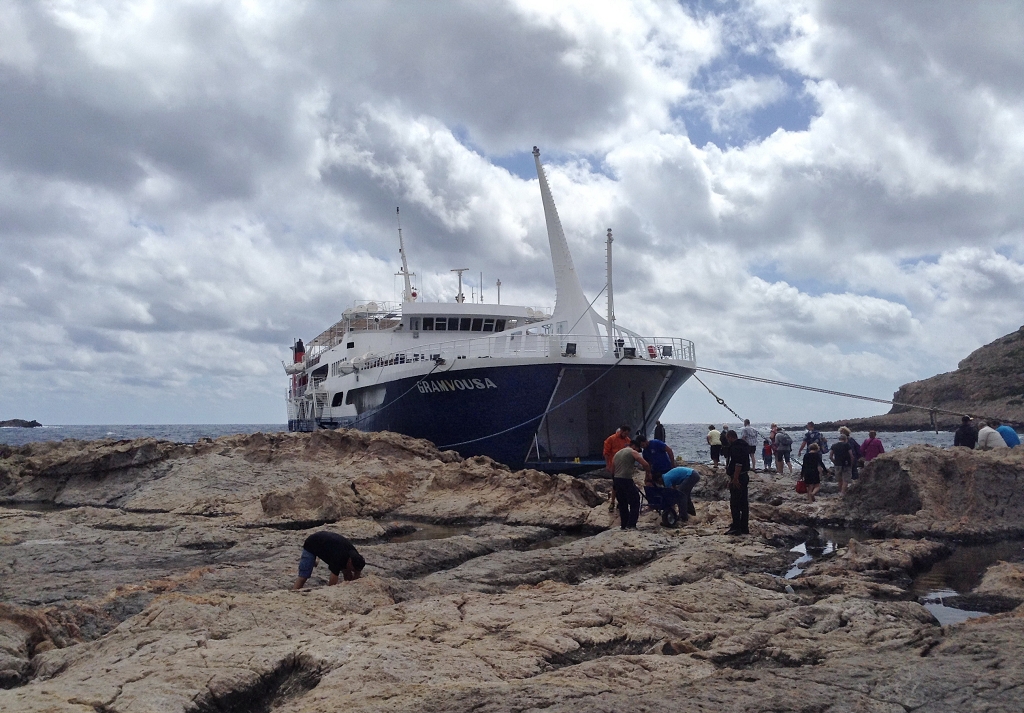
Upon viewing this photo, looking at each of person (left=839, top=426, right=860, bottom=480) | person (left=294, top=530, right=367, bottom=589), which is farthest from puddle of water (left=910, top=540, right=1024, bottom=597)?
person (left=839, top=426, right=860, bottom=480)

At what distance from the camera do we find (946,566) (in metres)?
10.2

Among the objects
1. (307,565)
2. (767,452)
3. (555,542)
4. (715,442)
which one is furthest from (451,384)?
(307,565)

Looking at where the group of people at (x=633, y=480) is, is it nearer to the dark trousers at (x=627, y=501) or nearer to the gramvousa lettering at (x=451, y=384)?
the dark trousers at (x=627, y=501)

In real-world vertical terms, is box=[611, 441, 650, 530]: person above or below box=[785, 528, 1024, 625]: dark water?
above

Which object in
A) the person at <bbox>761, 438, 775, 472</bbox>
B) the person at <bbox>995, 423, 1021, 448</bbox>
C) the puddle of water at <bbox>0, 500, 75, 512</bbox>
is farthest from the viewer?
the person at <bbox>761, 438, 775, 472</bbox>

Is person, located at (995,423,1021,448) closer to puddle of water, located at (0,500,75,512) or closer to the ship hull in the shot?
the ship hull

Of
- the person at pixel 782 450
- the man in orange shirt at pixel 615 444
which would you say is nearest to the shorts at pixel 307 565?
the man in orange shirt at pixel 615 444

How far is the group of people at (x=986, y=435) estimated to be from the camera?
1509cm

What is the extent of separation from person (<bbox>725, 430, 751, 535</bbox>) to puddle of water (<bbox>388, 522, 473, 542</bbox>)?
4276mm

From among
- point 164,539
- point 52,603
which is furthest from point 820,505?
point 52,603

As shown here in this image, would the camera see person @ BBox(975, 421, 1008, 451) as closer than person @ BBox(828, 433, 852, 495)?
Yes

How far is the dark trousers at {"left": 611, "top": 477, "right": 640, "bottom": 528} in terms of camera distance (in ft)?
40.0

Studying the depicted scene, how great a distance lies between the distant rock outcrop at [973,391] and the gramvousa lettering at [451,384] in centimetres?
8168

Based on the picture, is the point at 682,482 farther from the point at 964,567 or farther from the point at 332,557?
the point at 332,557
